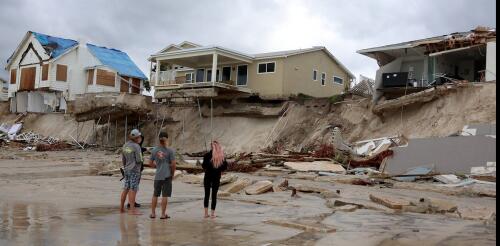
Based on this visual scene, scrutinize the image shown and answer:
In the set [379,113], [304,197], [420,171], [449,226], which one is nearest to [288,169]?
[420,171]

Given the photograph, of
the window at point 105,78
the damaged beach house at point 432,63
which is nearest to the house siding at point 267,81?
the damaged beach house at point 432,63

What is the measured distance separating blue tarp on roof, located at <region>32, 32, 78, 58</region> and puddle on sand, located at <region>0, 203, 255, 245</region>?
139 ft

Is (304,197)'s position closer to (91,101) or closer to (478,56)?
(478,56)

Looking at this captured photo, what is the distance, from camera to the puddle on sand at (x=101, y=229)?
6836mm

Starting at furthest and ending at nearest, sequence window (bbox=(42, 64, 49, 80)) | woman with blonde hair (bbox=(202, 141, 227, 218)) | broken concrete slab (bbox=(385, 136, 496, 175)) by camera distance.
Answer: window (bbox=(42, 64, 49, 80)) < broken concrete slab (bbox=(385, 136, 496, 175)) < woman with blonde hair (bbox=(202, 141, 227, 218))

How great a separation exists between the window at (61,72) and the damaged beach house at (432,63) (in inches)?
1151

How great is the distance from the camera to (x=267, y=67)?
36.7m

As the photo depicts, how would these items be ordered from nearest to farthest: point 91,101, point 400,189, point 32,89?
point 400,189 → point 91,101 → point 32,89

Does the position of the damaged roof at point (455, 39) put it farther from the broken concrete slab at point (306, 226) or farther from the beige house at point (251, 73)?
the broken concrete slab at point (306, 226)

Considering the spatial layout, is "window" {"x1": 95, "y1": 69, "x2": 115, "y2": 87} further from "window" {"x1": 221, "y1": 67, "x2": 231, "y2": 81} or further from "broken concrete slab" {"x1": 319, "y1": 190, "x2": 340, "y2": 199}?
"broken concrete slab" {"x1": 319, "y1": 190, "x2": 340, "y2": 199}

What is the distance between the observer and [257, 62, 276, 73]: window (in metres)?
36.3

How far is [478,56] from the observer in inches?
1158

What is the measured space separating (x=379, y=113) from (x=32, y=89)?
115 feet

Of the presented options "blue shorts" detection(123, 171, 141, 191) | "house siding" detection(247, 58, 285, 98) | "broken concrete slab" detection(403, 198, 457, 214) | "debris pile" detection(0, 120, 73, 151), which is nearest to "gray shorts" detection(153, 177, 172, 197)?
"blue shorts" detection(123, 171, 141, 191)
